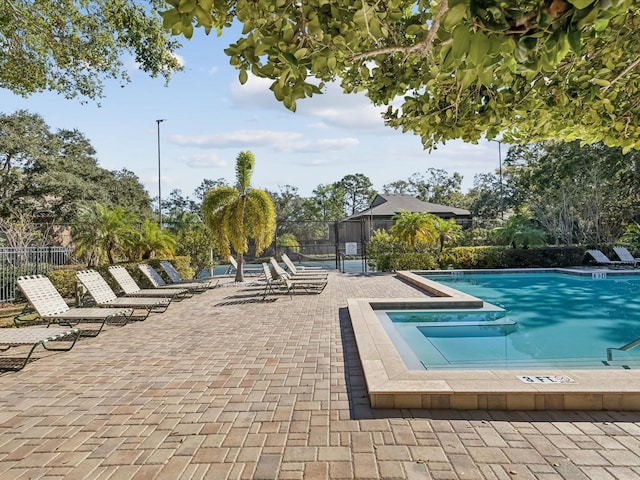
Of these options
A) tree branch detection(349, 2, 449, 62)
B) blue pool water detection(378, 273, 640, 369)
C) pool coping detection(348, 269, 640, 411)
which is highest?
tree branch detection(349, 2, 449, 62)

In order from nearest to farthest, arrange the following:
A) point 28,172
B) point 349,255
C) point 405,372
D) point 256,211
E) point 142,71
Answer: point 405,372 → point 142,71 → point 256,211 → point 349,255 → point 28,172

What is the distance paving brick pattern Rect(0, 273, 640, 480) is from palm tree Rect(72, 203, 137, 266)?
770 centimetres

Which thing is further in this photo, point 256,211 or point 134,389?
point 256,211

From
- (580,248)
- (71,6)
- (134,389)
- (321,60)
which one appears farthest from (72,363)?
(580,248)

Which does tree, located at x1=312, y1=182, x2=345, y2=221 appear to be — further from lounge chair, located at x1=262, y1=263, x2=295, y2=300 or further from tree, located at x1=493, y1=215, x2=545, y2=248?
lounge chair, located at x1=262, y1=263, x2=295, y2=300

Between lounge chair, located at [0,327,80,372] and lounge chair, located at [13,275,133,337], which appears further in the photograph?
lounge chair, located at [13,275,133,337]

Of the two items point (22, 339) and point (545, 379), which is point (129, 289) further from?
point (545, 379)

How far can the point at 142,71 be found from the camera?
884 cm

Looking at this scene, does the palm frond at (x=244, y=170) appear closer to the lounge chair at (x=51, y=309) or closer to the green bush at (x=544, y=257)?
the lounge chair at (x=51, y=309)

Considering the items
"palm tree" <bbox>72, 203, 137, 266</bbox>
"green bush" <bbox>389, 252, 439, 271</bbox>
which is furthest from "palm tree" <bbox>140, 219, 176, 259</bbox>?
"green bush" <bbox>389, 252, 439, 271</bbox>

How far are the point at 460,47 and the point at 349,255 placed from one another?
1886 centimetres

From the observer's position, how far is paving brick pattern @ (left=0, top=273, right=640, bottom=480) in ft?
8.87

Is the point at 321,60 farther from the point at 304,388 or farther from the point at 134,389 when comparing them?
A: the point at 134,389

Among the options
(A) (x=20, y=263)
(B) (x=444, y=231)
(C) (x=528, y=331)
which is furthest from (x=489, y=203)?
(A) (x=20, y=263)
